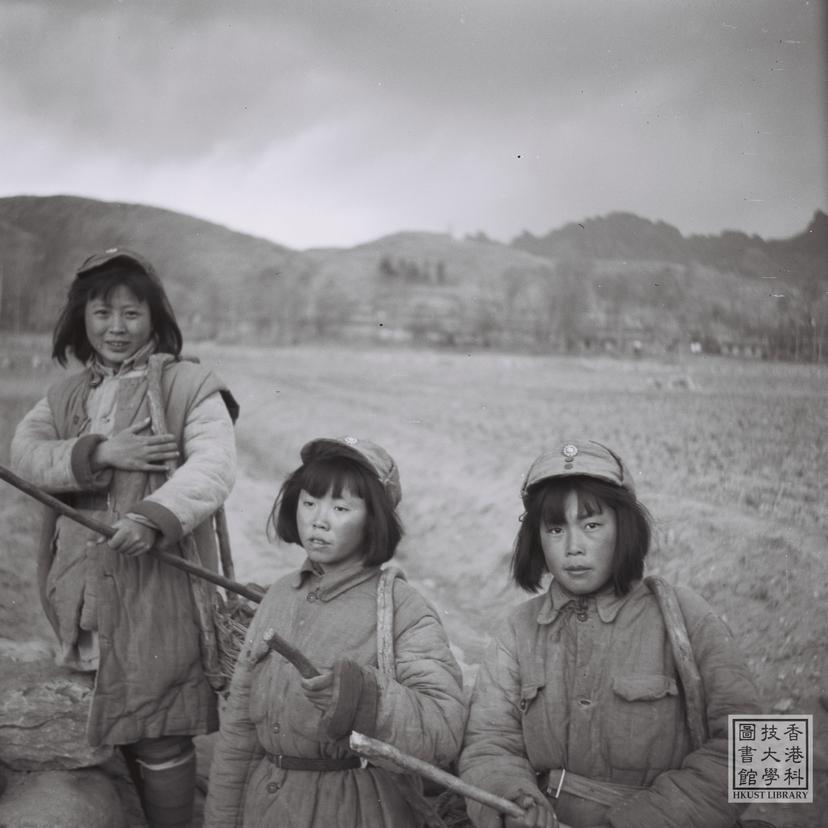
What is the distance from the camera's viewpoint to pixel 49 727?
2.70 metres

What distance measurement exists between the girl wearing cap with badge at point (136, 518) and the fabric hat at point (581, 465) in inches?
37.9

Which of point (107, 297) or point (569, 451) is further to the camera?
point (107, 297)

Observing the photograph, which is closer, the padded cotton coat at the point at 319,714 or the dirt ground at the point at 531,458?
the padded cotton coat at the point at 319,714

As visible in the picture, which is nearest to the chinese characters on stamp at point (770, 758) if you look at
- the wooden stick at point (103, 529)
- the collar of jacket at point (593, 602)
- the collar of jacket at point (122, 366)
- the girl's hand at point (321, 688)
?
the collar of jacket at point (593, 602)

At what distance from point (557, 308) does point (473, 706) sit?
1.82 m

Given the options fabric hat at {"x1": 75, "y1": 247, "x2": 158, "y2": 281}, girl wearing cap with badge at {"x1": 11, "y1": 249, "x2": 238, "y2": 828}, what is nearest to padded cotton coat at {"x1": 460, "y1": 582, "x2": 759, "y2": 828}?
girl wearing cap with badge at {"x1": 11, "y1": 249, "x2": 238, "y2": 828}

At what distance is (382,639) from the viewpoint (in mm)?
2096

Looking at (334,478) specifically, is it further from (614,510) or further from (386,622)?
(614,510)

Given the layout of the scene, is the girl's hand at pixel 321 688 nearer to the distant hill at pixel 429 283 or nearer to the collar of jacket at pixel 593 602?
the collar of jacket at pixel 593 602

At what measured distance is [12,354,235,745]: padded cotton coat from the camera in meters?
A: 2.48

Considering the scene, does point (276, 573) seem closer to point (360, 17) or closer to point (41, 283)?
point (41, 283)

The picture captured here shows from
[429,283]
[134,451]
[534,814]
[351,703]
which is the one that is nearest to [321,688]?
[351,703]

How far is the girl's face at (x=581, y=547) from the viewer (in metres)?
2.08

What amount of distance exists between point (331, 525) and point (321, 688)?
45 centimetres
